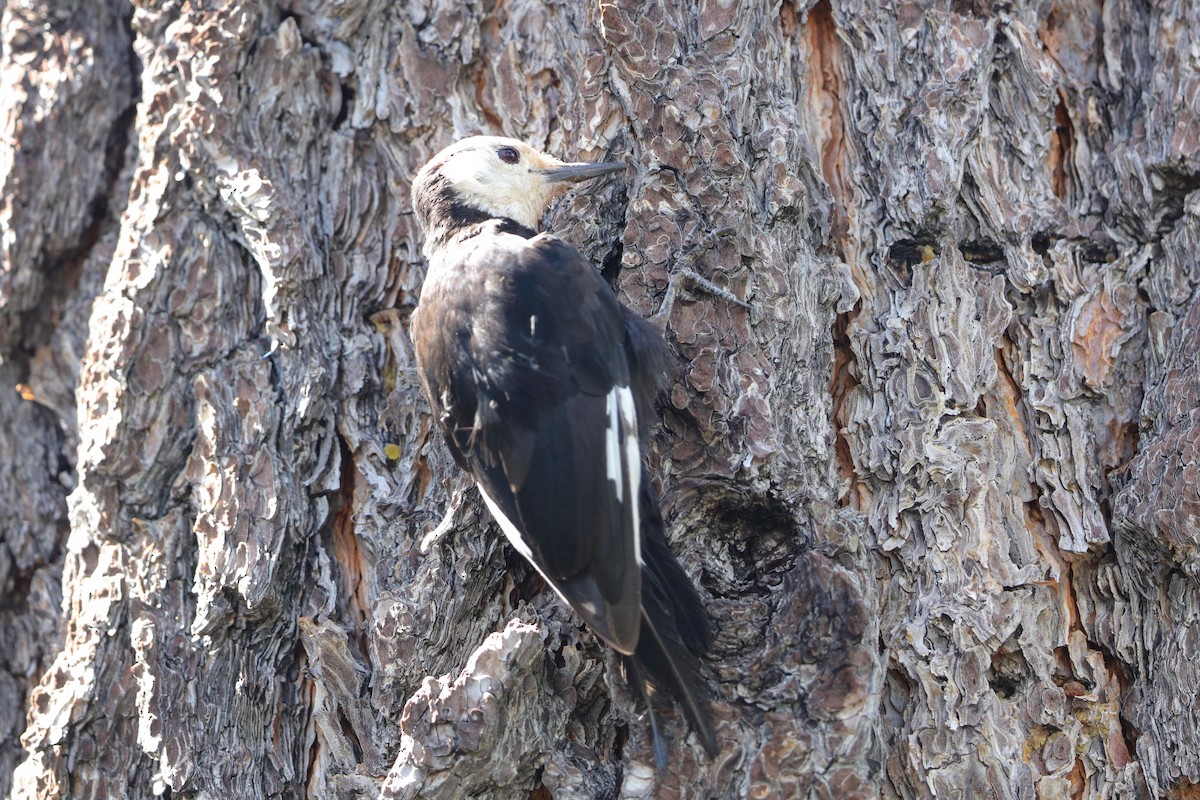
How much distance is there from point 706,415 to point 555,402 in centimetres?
31

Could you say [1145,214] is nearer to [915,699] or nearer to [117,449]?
[915,699]

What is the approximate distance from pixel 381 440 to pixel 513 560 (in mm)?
427

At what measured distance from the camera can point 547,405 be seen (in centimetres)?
230

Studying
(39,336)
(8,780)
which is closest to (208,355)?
(39,336)

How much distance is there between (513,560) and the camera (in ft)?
7.89

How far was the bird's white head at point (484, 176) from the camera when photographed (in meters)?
2.62

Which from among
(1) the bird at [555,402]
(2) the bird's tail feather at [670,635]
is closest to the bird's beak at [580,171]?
(1) the bird at [555,402]

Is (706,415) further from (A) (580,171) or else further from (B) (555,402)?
(A) (580,171)

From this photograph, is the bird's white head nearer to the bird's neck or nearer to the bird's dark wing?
the bird's neck

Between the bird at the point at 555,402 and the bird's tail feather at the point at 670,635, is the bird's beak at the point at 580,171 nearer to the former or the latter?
the bird at the point at 555,402

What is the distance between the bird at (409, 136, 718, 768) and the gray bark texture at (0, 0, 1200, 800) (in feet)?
0.24

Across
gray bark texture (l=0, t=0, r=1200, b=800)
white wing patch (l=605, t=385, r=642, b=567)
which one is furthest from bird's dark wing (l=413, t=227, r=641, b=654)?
gray bark texture (l=0, t=0, r=1200, b=800)

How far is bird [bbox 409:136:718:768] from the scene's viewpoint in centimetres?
209

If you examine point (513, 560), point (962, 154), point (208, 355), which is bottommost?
point (513, 560)
